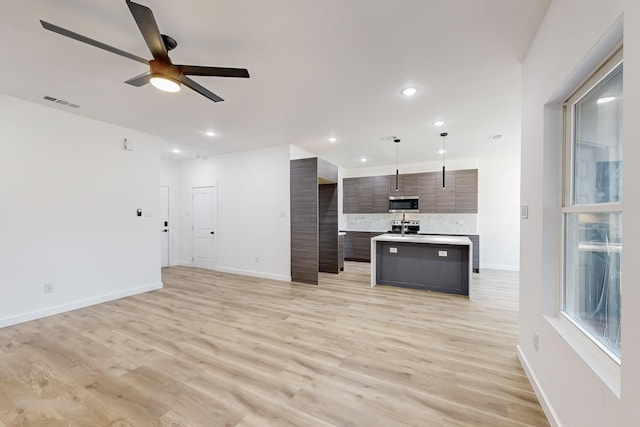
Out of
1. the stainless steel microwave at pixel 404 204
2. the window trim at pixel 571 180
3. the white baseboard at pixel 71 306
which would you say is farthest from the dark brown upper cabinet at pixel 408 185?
the white baseboard at pixel 71 306

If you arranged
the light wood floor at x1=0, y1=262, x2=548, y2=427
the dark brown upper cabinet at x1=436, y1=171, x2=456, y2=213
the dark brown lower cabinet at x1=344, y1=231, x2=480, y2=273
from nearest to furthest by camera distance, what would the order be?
1. the light wood floor at x1=0, y1=262, x2=548, y2=427
2. the dark brown upper cabinet at x1=436, y1=171, x2=456, y2=213
3. the dark brown lower cabinet at x1=344, y1=231, x2=480, y2=273

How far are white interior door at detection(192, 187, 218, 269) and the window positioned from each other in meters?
6.08

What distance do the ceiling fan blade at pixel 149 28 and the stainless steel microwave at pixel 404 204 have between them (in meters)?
6.17

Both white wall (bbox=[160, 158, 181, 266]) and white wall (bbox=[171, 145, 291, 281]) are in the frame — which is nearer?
white wall (bbox=[171, 145, 291, 281])

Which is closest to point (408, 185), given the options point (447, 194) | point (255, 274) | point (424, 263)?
point (447, 194)

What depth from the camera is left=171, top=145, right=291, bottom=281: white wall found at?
209 inches

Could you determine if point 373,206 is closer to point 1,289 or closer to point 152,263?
point 152,263

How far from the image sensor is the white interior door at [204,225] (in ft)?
20.4

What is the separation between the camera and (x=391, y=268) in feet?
16.0

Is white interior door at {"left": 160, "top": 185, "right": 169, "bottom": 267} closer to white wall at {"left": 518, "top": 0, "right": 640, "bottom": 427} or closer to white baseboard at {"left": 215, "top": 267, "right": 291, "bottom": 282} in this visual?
white baseboard at {"left": 215, "top": 267, "right": 291, "bottom": 282}

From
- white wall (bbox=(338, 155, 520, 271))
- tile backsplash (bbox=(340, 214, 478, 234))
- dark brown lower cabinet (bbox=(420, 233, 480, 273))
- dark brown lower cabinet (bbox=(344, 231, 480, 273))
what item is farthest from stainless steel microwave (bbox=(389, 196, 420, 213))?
dark brown lower cabinet (bbox=(420, 233, 480, 273))

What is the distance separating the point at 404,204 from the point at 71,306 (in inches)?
275

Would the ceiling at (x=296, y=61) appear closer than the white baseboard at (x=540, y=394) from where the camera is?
No

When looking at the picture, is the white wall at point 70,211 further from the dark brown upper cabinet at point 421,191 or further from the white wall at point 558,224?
Answer: the white wall at point 558,224
